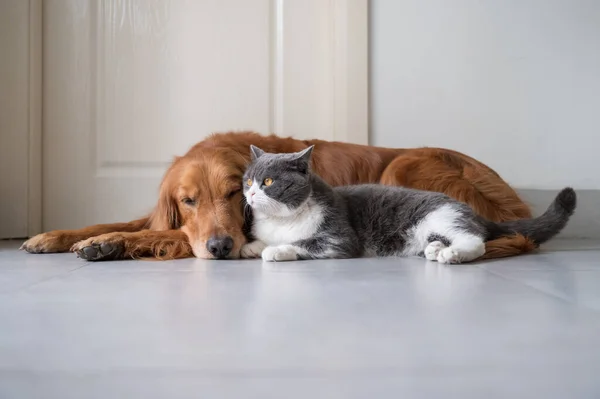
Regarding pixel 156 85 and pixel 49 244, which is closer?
pixel 49 244

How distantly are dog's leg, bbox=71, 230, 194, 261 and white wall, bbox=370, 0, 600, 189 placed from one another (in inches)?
51.2

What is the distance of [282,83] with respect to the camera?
288 cm

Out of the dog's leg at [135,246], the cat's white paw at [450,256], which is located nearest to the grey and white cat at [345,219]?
the cat's white paw at [450,256]

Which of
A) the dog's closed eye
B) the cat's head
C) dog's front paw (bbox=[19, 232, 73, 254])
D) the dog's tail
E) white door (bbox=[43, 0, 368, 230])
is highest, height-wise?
white door (bbox=[43, 0, 368, 230])

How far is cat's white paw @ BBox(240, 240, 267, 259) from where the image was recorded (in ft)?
6.04

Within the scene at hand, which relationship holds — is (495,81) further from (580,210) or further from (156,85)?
(156,85)

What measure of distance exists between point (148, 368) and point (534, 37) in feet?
9.13

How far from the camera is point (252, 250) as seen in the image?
1844mm

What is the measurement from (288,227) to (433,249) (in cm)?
49

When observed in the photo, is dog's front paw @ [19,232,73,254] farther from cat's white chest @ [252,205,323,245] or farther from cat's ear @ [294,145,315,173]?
cat's ear @ [294,145,315,173]

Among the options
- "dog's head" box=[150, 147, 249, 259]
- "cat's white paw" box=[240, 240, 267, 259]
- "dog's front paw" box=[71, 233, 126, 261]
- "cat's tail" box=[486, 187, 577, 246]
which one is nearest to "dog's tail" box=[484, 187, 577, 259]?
"cat's tail" box=[486, 187, 577, 246]

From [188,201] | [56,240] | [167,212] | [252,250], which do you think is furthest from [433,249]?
[56,240]

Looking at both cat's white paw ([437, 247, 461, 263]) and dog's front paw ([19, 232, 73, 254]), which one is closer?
cat's white paw ([437, 247, 461, 263])

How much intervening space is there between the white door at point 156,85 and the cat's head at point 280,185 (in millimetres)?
1011
